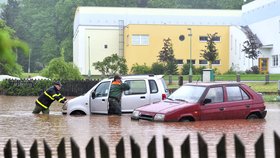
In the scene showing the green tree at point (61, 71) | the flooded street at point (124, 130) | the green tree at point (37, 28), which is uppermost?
the green tree at point (37, 28)

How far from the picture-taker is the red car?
1713 cm

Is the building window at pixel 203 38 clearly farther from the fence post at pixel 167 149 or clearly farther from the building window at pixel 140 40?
the fence post at pixel 167 149

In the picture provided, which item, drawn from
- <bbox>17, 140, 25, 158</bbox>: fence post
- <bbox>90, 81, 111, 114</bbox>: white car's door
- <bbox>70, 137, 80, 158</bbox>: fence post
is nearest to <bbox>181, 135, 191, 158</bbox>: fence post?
<bbox>70, 137, 80, 158</bbox>: fence post

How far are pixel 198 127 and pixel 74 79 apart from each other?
28157 millimetres

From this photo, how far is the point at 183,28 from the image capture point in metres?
80.4

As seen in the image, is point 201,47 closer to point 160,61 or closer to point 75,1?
point 160,61

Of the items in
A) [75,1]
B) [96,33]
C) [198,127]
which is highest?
[75,1]

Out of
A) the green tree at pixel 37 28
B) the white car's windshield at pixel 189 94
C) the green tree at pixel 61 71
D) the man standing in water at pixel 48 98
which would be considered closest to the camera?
the white car's windshield at pixel 189 94

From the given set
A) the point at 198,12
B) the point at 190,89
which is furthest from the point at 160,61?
the point at 190,89

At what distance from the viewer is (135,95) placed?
66.8 ft

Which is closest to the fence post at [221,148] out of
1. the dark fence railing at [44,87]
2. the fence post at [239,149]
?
the fence post at [239,149]

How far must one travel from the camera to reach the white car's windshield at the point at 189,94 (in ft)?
57.9

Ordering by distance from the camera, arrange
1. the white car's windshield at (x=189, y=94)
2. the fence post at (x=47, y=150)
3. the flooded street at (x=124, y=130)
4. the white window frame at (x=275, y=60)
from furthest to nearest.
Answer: the white window frame at (x=275, y=60) < the white car's windshield at (x=189, y=94) < the flooded street at (x=124, y=130) < the fence post at (x=47, y=150)

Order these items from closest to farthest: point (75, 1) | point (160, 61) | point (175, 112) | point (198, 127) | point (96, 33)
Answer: point (198, 127) < point (175, 112) < point (160, 61) < point (96, 33) < point (75, 1)
